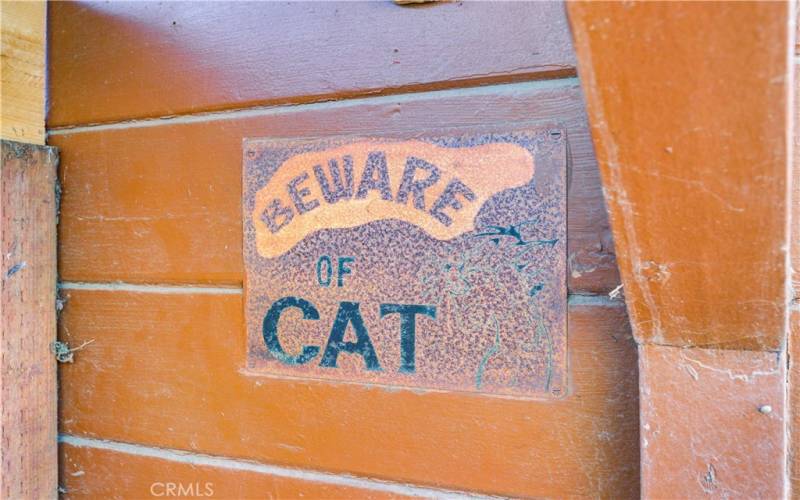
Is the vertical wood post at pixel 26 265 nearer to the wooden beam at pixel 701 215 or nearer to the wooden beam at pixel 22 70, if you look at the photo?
the wooden beam at pixel 22 70

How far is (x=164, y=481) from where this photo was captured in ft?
2.25

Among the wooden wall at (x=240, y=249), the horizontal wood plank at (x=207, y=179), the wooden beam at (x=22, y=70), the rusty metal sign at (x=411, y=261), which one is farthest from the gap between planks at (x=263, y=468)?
the wooden beam at (x=22, y=70)

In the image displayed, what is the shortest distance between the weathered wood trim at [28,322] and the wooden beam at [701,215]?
2.34 feet

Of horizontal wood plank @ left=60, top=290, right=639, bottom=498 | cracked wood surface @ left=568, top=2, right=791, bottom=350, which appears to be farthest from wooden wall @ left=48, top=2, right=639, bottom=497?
cracked wood surface @ left=568, top=2, right=791, bottom=350

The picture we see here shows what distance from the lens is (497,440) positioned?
555 millimetres

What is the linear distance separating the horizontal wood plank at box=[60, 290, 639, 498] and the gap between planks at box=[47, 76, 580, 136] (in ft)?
0.75

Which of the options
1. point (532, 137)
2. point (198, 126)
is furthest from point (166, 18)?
point (532, 137)

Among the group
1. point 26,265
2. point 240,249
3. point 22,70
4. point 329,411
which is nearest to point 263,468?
point 329,411

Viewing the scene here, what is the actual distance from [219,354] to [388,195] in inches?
11.9

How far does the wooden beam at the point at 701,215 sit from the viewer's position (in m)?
0.28

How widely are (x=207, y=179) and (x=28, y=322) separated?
314mm

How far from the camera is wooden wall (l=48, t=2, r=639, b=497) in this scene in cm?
53

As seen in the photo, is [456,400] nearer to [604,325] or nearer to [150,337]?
[604,325]
